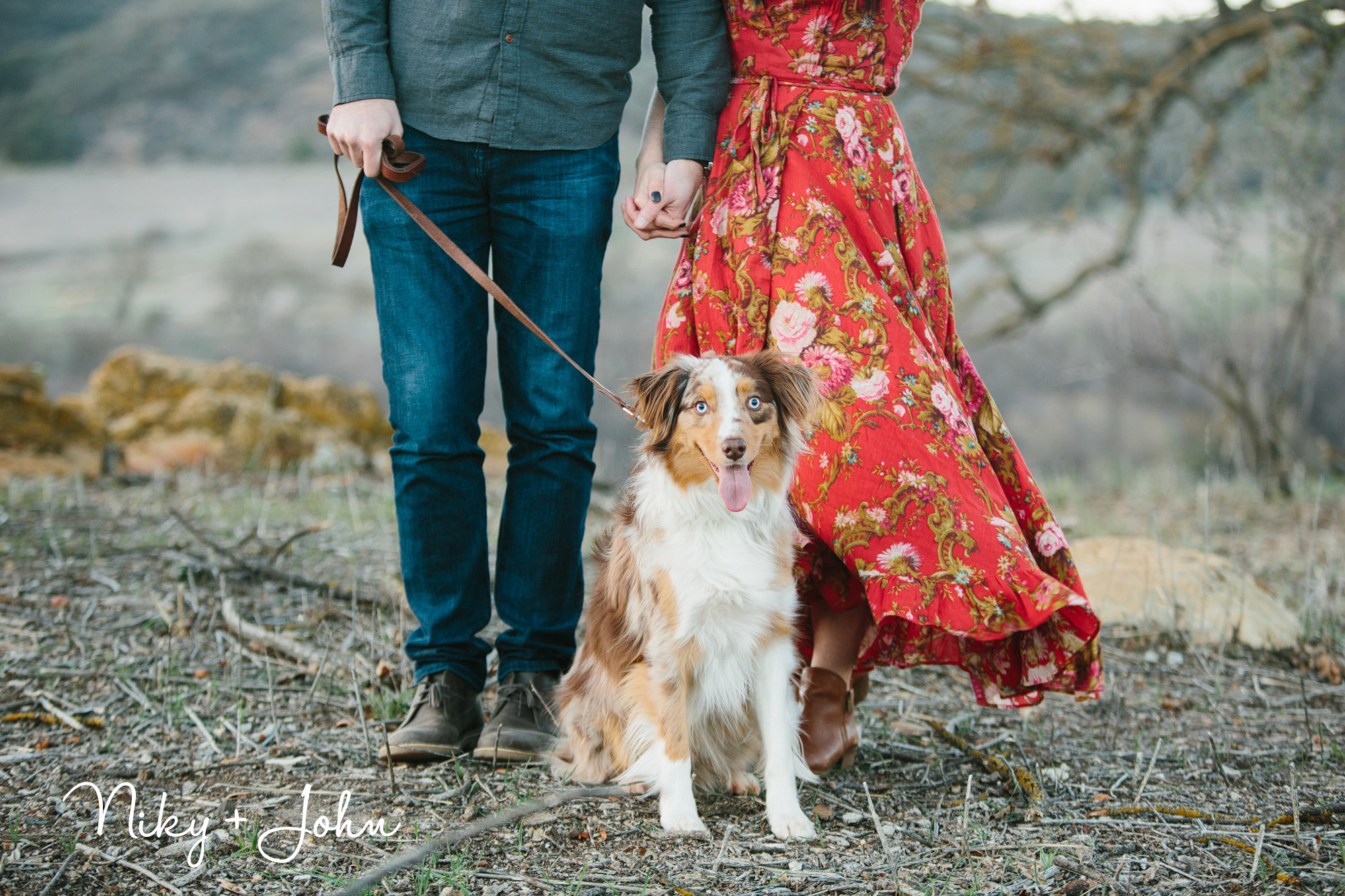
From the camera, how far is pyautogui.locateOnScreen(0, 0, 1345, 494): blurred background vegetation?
678 cm

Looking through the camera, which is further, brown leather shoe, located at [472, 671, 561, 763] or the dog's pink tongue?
brown leather shoe, located at [472, 671, 561, 763]

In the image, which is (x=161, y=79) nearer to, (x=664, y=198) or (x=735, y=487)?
(x=664, y=198)

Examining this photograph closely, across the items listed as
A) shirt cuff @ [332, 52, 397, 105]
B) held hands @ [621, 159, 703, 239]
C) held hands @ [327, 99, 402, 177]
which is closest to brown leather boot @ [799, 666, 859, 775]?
held hands @ [621, 159, 703, 239]

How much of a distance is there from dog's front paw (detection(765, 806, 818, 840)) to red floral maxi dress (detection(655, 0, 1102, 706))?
470mm

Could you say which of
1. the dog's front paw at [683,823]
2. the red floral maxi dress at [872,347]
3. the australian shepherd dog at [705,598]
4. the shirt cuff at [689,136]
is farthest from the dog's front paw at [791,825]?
the shirt cuff at [689,136]

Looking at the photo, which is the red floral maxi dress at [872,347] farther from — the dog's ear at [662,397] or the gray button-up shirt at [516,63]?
the dog's ear at [662,397]

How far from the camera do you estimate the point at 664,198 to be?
7.98ft

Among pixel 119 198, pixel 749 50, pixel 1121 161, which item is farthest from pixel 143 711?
pixel 119 198

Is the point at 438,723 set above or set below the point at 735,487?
below

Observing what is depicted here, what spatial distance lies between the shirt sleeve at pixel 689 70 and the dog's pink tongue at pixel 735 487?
888 mm

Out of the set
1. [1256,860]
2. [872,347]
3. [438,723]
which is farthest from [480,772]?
[1256,860]

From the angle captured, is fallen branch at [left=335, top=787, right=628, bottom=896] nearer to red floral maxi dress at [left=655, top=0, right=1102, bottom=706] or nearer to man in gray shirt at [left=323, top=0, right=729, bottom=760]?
man in gray shirt at [left=323, top=0, right=729, bottom=760]

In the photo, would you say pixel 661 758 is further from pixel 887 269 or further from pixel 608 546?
pixel 887 269

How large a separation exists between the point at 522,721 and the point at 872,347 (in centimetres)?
131
